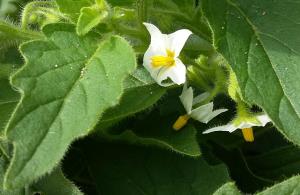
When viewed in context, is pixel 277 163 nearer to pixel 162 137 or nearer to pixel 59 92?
pixel 162 137

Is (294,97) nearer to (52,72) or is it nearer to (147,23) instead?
(147,23)

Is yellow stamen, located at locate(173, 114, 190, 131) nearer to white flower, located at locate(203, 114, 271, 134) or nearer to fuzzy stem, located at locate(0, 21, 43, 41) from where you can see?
white flower, located at locate(203, 114, 271, 134)

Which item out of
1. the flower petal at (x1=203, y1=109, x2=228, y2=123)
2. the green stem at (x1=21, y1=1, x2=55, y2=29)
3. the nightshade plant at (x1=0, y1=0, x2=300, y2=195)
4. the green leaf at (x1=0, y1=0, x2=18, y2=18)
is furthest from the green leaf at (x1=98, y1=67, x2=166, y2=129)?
the green leaf at (x1=0, y1=0, x2=18, y2=18)

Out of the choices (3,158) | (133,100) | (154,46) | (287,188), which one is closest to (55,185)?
(3,158)

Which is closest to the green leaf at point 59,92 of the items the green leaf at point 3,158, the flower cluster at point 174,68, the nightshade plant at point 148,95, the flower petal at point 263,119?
the nightshade plant at point 148,95

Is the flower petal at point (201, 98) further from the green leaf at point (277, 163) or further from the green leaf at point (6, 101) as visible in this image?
the green leaf at point (6, 101)
